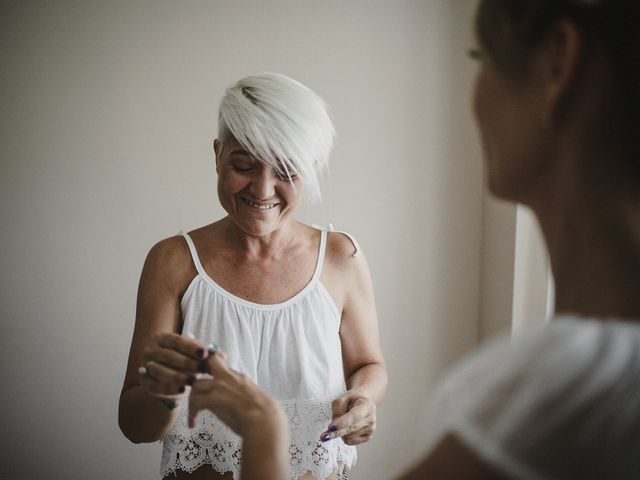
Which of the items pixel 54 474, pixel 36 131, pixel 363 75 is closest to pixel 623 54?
pixel 363 75

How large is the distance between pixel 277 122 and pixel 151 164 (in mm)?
818

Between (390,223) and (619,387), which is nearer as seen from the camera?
(619,387)

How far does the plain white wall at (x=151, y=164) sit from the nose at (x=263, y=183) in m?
0.72

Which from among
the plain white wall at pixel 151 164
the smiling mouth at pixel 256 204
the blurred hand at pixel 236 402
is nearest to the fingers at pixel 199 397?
the blurred hand at pixel 236 402

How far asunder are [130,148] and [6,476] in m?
1.20

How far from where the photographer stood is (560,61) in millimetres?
464

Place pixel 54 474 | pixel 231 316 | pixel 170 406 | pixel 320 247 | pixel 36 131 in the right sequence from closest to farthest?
pixel 170 406
pixel 231 316
pixel 320 247
pixel 36 131
pixel 54 474

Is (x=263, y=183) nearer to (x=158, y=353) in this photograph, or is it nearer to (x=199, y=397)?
(x=158, y=353)

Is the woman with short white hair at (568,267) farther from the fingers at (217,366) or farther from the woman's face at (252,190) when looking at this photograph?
the woman's face at (252,190)

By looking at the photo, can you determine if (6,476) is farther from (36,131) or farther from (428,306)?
(428,306)

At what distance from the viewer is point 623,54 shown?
438mm

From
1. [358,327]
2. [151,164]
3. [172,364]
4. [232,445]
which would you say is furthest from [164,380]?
[151,164]

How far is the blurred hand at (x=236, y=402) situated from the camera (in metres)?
0.69

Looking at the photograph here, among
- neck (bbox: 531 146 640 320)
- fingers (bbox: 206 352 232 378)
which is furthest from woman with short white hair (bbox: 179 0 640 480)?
fingers (bbox: 206 352 232 378)
